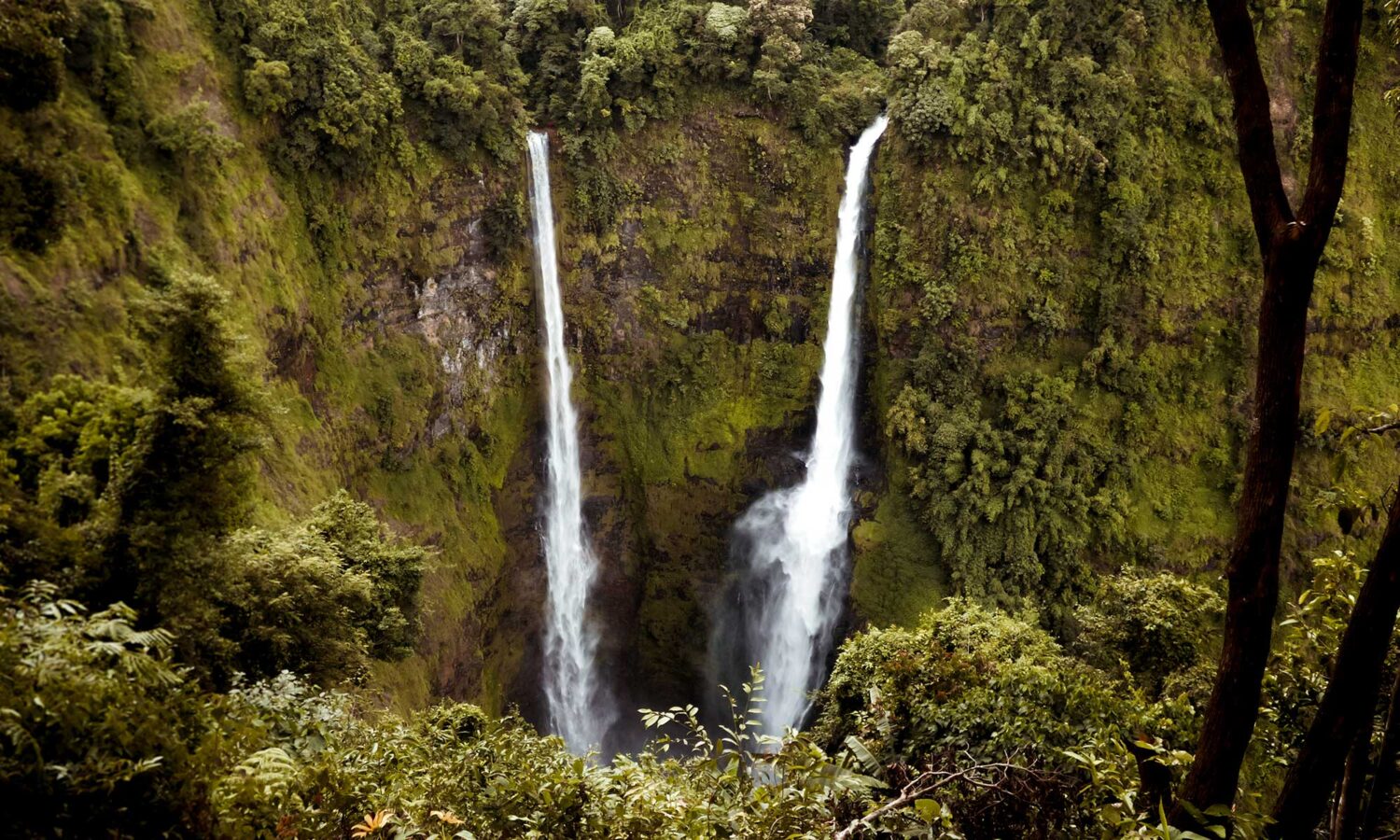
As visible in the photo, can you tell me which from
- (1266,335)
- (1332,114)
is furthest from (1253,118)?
(1266,335)

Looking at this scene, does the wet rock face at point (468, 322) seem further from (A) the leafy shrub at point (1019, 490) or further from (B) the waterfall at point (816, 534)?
(A) the leafy shrub at point (1019, 490)

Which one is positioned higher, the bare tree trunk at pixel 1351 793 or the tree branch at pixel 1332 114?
the tree branch at pixel 1332 114

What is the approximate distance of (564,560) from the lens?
23.1m

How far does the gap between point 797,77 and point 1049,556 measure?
49.2ft

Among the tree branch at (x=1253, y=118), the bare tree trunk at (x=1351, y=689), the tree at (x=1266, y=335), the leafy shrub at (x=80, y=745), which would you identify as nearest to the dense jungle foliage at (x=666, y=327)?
the leafy shrub at (x=80, y=745)

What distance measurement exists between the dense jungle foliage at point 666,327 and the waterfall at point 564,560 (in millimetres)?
572

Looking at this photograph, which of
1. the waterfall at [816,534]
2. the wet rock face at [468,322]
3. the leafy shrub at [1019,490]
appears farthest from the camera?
the waterfall at [816,534]

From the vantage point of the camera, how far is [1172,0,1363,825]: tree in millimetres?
2836

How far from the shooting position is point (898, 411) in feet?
69.3

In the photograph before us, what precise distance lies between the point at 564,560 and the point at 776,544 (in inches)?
251

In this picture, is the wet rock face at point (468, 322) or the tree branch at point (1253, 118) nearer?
the tree branch at point (1253, 118)

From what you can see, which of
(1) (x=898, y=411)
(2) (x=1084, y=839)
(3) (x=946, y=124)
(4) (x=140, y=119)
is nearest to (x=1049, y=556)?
(1) (x=898, y=411)

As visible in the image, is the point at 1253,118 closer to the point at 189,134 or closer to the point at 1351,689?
the point at 1351,689

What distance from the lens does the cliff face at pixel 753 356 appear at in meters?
18.6
